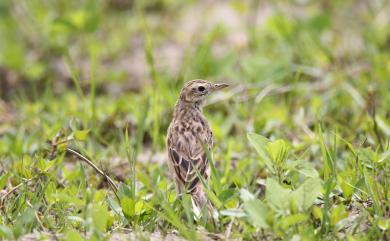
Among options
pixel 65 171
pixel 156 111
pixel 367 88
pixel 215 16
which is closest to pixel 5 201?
pixel 65 171

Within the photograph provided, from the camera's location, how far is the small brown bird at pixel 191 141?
5320mm

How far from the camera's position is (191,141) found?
586 cm

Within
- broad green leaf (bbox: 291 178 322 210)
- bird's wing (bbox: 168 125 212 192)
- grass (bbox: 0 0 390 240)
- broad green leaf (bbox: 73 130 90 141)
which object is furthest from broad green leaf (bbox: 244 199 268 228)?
broad green leaf (bbox: 73 130 90 141)

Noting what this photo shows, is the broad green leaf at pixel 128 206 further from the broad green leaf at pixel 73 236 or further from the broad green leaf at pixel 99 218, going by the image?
the broad green leaf at pixel 73 236

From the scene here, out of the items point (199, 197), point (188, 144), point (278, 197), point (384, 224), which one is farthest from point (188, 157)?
point (384, 224)

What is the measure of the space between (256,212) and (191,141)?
1.59 m

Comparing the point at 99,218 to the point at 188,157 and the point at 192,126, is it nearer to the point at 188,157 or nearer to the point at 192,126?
the point at 188,157

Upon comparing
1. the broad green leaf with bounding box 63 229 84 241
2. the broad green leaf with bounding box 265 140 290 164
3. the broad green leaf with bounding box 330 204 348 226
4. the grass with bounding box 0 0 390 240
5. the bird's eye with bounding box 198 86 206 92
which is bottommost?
the grass with bounding box 0 0 390 240

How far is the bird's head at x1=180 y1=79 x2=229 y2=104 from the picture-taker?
656 centimetres

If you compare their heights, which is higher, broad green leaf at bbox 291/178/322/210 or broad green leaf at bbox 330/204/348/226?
broad green leaf at bbox 291/178/322/210

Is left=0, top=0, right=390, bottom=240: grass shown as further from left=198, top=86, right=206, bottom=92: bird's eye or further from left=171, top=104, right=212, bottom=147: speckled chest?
left=198, top=86, right=206, bottom=92: bird's eye

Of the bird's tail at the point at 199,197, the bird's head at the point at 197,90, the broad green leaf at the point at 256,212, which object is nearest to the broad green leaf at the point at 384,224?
the broad green leaf at the point at 256,212

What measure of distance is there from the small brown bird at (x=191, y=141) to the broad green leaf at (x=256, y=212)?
26.3 inches

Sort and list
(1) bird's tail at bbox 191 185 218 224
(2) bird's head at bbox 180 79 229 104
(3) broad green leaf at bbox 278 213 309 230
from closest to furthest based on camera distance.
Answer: (3) broad green leaf at bbox 278 213 309 230
(1) bird's tail at bbox 191 185 218 224
(2) bird's head at bbox 180 79 229 104
